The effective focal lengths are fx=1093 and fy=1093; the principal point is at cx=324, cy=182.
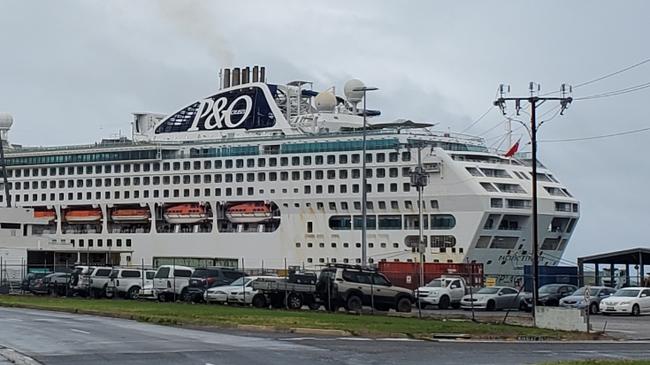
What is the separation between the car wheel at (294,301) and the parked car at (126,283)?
11.7 metres

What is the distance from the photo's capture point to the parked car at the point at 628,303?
147ft

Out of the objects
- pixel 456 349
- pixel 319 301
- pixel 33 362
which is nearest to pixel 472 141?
pixel 319 301

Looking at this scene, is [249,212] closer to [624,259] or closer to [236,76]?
[236,76]

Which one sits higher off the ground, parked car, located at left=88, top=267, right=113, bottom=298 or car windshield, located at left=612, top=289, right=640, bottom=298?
parked car, located at left=88, top=267, right=113, bottom=298

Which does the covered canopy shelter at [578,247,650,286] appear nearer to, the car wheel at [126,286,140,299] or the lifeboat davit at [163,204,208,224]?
the car wheel at [126,286,140,299]

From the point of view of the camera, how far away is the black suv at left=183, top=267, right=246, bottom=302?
152 feet

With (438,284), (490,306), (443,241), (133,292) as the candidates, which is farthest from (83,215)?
(490,306)

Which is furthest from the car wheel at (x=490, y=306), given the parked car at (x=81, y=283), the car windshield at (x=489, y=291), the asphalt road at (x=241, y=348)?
the asphalt road at (x=241, y=348)

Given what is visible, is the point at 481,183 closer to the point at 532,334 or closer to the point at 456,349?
the point at 532,334

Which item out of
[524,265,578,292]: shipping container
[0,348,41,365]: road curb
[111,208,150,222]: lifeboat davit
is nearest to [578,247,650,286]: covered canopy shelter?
[524,265,578,292]: shipping container

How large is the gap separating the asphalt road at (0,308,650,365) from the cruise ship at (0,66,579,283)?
42422 millimetres

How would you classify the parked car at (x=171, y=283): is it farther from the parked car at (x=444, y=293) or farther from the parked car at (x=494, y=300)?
the parked car at (x=494, y=300)

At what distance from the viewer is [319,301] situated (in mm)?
41156

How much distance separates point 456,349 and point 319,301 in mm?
17331
